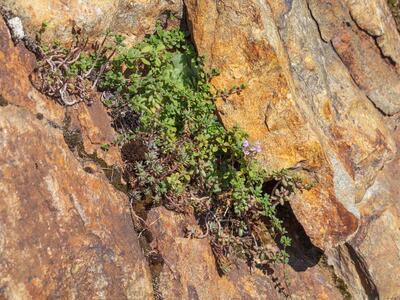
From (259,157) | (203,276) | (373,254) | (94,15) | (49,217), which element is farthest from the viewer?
(373,254)

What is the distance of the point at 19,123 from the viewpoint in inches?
171

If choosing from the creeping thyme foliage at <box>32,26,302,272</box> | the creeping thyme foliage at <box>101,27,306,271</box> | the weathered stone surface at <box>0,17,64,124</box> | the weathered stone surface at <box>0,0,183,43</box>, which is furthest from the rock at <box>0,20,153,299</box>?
the creeping thyme foliage at <box>101,27,306,271</box>

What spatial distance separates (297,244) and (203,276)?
1.63m

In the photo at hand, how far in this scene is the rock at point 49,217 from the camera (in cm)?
399

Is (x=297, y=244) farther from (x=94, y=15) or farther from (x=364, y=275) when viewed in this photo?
(x=94, y=15)

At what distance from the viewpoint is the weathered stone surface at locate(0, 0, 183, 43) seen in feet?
16.0

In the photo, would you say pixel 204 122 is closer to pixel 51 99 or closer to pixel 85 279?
pixel 51 99

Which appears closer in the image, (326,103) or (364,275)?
(326,103)

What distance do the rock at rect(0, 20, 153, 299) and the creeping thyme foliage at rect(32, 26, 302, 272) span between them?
0.62 metres

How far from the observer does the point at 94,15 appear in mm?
5391

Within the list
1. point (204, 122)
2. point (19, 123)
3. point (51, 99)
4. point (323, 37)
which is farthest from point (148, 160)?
point (323, 37)

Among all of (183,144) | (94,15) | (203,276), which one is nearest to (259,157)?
(183,144)

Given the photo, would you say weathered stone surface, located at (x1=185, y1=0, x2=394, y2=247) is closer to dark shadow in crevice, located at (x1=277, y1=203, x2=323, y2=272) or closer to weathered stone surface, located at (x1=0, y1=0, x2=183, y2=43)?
weathered stone surface, located at (x1=0, y1=0, x2=183, y2=43)

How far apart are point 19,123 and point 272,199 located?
2995mm
